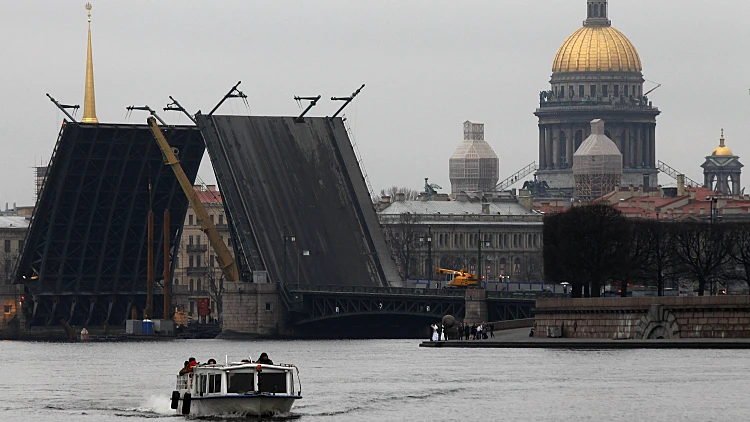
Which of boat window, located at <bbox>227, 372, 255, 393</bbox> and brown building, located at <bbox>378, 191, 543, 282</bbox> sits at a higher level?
brown building, located at <bbox>378, 191, 543, 282</bbox>

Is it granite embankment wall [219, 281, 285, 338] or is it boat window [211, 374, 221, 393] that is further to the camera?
granite embankment wall [219, 281, 285, 338]

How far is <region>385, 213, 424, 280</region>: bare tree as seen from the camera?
438 feet

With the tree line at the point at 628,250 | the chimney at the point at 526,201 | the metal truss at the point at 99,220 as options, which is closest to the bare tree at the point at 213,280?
the chimney at the point at 526,201

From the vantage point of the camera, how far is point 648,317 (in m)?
74.7

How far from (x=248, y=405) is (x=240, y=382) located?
52 centimetres

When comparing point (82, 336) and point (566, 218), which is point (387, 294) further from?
point (82, 336)

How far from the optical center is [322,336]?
9775 cm

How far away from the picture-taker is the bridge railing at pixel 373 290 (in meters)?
93.0

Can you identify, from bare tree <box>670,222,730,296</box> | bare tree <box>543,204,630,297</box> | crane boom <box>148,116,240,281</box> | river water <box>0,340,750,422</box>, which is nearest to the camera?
river water <box>0,340,750,422</box>

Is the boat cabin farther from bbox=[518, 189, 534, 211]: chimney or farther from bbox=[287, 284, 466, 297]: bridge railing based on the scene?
bbox=[518, 189, 534, 211]: chimney

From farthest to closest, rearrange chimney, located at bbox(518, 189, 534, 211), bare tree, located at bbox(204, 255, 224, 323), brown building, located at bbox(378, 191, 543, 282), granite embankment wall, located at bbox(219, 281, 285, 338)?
chimney, located at bbox(518, 189, 534, 211)
brown building, located at bbox(378, 191, 543, 282)
bare tree, located at bbox(204, 255, 224, 323)
granite embankment wall, located at bbox(219, 281, 285, 338)

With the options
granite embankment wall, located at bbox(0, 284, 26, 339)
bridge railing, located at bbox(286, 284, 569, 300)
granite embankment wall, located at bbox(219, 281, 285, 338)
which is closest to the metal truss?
granite embankment wall, located at bbox(0, 284, 26, 339)

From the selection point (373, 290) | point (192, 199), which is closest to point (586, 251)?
point (373, 290)

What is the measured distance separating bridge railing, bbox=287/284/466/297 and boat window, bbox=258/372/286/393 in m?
40.6
